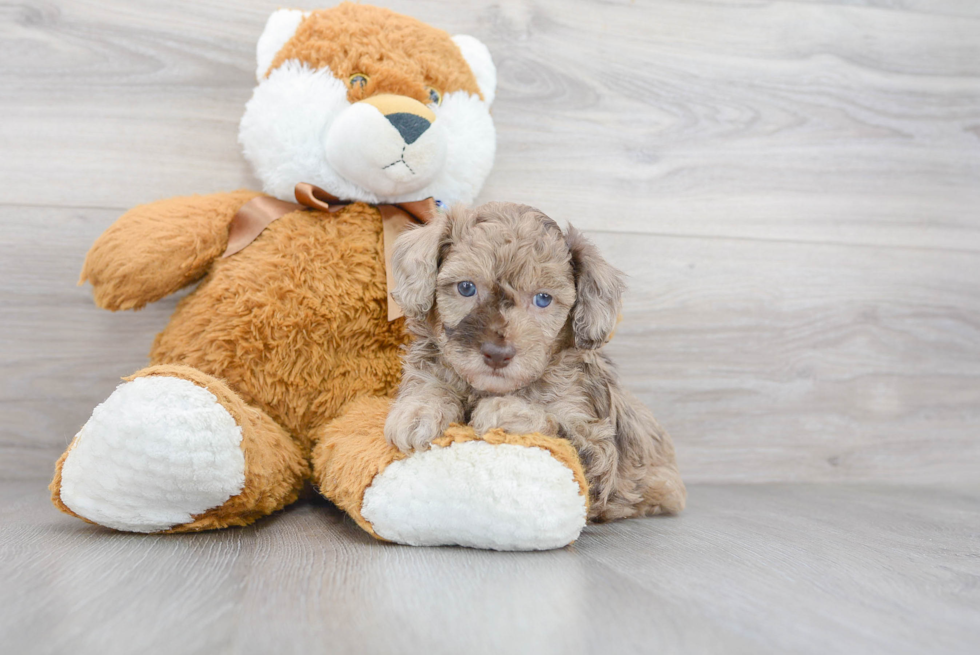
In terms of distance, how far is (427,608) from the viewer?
66 cm

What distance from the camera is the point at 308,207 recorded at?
1108mm

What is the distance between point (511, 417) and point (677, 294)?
673 mm

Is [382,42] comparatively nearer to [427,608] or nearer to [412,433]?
[412,433]

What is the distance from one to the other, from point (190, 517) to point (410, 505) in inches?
11.2

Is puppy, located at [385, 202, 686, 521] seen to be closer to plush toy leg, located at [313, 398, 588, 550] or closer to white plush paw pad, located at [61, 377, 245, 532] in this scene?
plush toy leg, located at [313, 398, 588, 550]

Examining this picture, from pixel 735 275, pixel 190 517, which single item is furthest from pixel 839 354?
pixel 190 517

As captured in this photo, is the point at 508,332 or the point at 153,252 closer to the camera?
the point at 508,332

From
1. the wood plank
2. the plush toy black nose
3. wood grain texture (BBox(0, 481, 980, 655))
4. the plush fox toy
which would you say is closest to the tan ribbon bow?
the plush fox toy

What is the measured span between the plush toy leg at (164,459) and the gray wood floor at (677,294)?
39 mm

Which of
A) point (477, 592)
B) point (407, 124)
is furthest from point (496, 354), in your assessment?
point (407, 124)

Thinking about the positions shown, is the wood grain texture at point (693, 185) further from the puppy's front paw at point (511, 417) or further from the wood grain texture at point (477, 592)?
the puppy's front paw at point (511, 417)

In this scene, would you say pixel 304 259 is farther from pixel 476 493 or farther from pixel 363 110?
pixel 476 493

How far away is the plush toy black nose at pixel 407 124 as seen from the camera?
1001 mm

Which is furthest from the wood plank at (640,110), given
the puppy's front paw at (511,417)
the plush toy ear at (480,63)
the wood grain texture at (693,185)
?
the puppy's front paw at (511,417)
